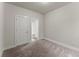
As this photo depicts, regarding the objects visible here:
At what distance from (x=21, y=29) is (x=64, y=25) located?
0.81 meters

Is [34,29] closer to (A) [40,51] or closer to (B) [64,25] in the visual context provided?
(A) [40,51]

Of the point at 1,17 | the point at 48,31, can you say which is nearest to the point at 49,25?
the point at 48,31

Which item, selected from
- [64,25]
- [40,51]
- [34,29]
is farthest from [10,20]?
[64,25]

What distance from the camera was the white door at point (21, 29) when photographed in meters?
1.73

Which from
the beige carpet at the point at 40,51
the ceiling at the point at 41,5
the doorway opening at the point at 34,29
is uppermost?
the ceiling at the point at 41,5

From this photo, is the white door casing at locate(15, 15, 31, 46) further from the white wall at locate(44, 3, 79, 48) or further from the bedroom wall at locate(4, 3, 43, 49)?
the white wall at locate(44, 3, 79, 48)

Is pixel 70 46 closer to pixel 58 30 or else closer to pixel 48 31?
pixel 58 30

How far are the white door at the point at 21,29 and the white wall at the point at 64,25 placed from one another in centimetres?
38

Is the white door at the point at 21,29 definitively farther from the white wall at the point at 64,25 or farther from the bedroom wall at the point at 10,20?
the white wall at the point at 64,25

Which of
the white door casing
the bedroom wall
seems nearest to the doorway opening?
the white door casing

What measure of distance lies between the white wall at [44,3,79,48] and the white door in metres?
0.38

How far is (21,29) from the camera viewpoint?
176cm

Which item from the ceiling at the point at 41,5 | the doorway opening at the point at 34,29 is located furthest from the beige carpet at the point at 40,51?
the ceiling at the point at 41,5

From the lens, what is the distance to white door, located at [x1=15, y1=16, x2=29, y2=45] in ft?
5.67
